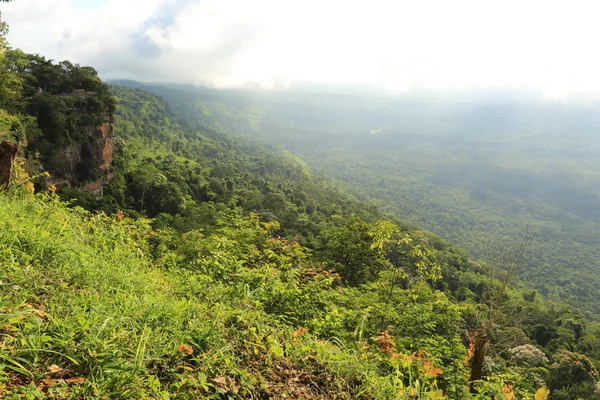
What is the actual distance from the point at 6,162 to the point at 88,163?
3443 centimetres

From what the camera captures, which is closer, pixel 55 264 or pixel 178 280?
pixel 55 264

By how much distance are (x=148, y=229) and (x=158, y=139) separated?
267 ft

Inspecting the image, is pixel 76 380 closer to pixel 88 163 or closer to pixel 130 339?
pixel 130 339

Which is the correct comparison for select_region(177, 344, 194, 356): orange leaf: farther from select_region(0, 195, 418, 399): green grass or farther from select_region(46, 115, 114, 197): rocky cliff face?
select_region(46, 115, 114, 197): rocky cliff face

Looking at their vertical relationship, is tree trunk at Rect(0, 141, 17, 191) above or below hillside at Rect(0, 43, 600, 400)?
above

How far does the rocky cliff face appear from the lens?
31.7m

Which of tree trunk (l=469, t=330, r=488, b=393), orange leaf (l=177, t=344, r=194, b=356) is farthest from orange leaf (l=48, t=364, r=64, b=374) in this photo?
tree trunk (l=469, t=330, r=488, b=393)

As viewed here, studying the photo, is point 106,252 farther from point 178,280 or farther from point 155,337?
point 155,337

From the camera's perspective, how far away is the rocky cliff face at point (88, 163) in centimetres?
3173

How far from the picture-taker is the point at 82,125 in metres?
34.3

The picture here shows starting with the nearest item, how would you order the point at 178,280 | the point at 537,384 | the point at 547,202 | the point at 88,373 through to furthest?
1. the point at 88,373
2. the point at 178,280
3. the point at 537,384
4. the point at 547,202

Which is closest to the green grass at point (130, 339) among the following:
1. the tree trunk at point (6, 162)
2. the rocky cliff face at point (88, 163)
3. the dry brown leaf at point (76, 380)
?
the dry brown leaf at point (76, 380)

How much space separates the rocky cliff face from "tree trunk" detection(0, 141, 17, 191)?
1173 inches

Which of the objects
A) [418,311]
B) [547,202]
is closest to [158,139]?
[418,311]
